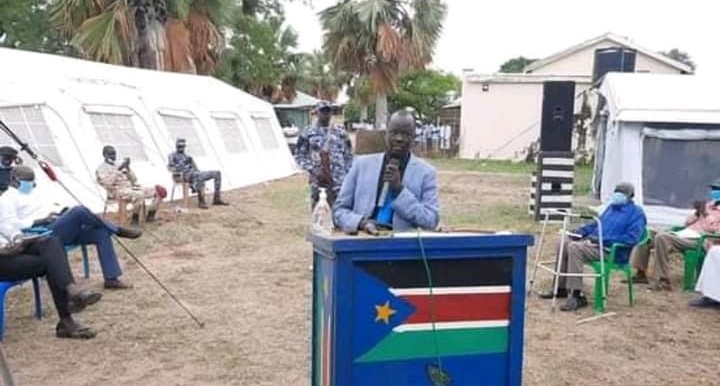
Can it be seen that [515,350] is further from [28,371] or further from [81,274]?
[81,274]

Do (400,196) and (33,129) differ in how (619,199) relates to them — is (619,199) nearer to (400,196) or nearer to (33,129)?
(400,196)

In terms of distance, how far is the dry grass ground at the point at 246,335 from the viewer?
4.51 meters

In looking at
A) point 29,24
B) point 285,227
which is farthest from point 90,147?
point 29,24

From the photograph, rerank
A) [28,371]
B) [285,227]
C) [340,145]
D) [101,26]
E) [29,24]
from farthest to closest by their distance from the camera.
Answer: [29,24] → [101,26] → [285,227] → [340,145] → [28,371]

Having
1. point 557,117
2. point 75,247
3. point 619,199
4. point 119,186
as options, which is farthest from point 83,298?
point 557,117

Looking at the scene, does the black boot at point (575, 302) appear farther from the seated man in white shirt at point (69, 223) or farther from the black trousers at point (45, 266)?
the black trousers at point (45, 266)

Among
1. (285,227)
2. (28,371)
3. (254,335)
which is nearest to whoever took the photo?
(28,371)

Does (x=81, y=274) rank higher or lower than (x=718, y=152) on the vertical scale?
lower

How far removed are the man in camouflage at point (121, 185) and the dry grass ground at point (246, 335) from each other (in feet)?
4.93

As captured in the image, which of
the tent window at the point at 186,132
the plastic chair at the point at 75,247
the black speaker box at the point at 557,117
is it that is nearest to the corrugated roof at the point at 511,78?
the tent window at the point at 186,132

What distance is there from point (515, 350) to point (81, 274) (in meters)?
5.26

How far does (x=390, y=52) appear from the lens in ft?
78.3

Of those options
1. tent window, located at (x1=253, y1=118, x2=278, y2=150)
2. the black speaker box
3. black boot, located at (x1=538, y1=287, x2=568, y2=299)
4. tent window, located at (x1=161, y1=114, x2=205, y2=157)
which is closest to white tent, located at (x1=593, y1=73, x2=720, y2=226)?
the black speaker box

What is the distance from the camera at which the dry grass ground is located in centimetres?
451
